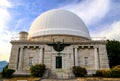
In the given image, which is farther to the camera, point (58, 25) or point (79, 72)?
point (58, 25)

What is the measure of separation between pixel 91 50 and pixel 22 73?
487 inches

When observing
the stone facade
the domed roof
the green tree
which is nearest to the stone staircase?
the stone facade

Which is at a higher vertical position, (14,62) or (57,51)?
(57,51)

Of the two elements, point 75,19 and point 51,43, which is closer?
point 51,43

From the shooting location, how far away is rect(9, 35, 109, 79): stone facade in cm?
2791

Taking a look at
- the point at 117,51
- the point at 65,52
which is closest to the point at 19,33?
the point at 65,52

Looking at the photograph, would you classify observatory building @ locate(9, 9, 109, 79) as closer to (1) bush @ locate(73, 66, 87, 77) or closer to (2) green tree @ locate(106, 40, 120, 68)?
(1) bush @ locate(73, 66, 87, 77)

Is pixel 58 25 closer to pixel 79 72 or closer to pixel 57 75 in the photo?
pixel 57 75

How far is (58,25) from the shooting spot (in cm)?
3309

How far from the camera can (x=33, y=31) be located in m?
34.4

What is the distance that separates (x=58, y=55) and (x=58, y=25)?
286 inches

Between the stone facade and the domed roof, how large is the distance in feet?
10.2

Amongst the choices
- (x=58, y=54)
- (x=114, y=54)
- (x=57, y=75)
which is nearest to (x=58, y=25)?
(x=58, y=54)

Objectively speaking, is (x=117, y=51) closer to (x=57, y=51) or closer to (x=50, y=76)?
(x=57, y=51)
